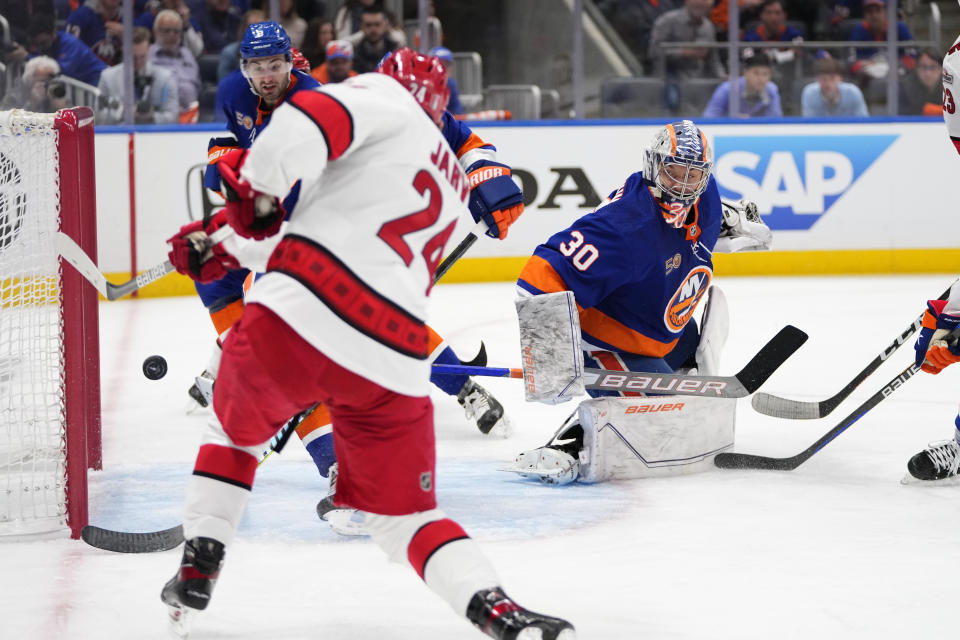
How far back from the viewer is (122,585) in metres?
2.40

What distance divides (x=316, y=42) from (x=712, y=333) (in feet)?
13.5

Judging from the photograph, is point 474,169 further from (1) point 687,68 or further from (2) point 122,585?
(1) point 687,68

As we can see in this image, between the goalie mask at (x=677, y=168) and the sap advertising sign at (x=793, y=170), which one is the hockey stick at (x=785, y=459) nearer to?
the goalie mask at (x=677, y=168)

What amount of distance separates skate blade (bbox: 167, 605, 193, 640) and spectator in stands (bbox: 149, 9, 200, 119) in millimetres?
4869

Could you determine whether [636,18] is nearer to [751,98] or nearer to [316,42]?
[751,98]

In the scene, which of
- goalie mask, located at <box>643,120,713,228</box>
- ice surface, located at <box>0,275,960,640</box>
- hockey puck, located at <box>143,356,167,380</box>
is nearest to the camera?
ice surface, located at <box>0,275,960,640</box>

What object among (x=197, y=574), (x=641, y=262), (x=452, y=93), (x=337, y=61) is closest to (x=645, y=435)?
(x=641, y=262)

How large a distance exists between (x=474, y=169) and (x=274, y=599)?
135 cm

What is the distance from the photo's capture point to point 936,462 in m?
3.08

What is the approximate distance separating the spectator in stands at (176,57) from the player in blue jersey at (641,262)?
3.94m

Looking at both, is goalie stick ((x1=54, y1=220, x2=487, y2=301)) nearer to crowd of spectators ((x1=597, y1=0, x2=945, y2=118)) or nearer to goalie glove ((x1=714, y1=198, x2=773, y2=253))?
goalie glove ((x1=714, y1=198, x2=773, y2=253))

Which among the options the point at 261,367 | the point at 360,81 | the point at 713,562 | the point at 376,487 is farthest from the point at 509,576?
the point at 360,81

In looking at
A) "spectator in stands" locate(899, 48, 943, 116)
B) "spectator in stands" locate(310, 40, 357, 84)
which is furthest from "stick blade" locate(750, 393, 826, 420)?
"spectator in stands" locate(899, 48, 943, 116)

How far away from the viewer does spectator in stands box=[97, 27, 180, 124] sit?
20.9 ft
